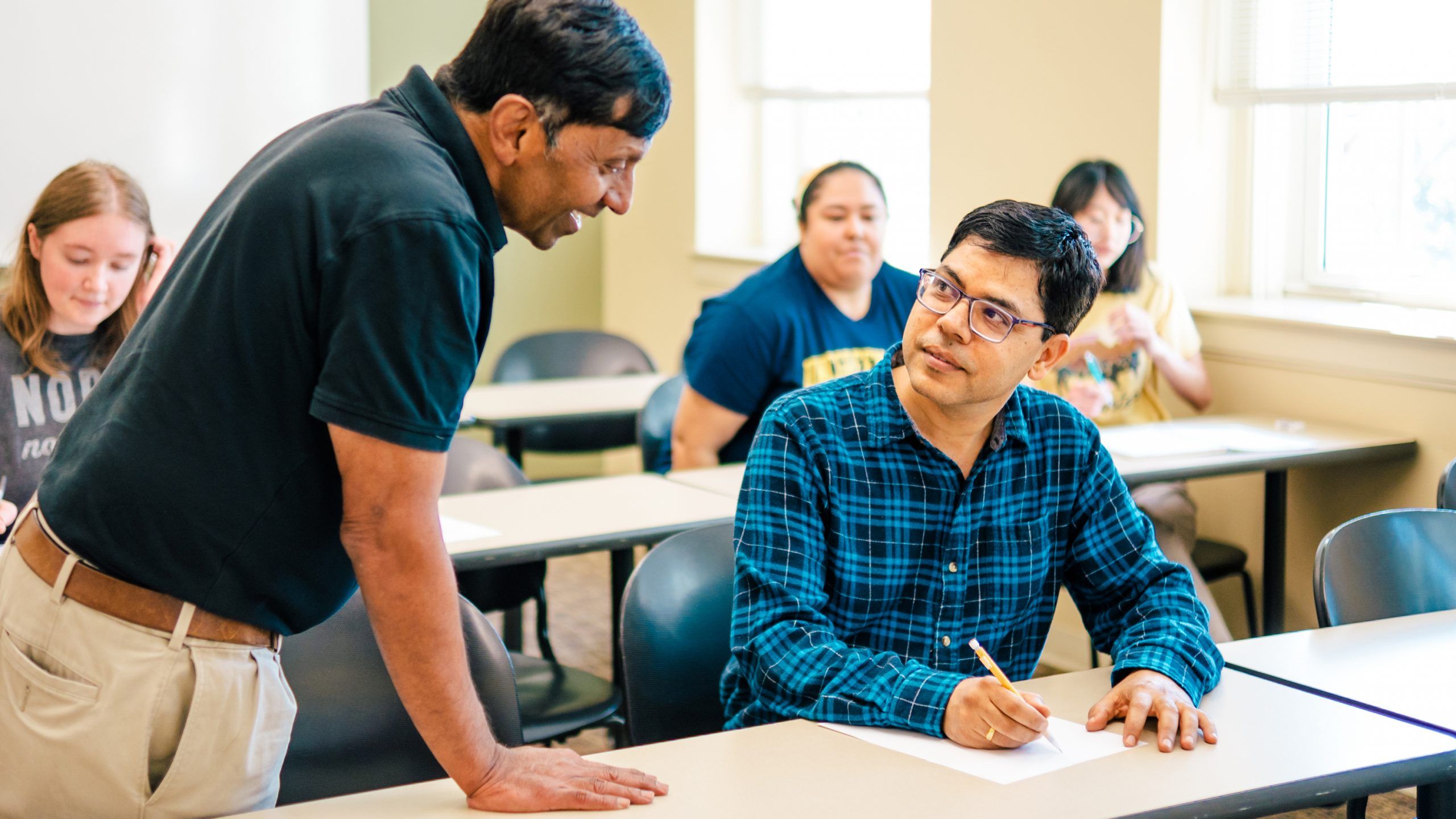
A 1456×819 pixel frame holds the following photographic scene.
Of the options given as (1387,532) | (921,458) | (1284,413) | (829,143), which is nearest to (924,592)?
(921,458)

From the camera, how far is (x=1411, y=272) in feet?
11.3

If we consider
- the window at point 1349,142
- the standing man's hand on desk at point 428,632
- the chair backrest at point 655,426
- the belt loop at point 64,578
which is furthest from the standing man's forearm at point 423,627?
the window at point 1349,142

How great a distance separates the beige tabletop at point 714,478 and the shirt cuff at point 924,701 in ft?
4.56

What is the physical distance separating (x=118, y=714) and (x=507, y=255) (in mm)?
5044

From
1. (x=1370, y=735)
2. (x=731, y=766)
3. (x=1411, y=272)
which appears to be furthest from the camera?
(x=1411, y=272)

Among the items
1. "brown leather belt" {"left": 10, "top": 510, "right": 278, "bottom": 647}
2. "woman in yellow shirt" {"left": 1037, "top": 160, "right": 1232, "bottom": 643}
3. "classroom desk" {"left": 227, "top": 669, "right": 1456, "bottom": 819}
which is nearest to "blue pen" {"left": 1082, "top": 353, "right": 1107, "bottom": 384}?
"woman in yellow shirt" {"left": 1037, "top": 160, "right": 1232, "bottom": 643}

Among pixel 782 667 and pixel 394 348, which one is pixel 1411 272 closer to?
pixel 782 667

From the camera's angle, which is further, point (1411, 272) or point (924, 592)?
point (1411, 272)

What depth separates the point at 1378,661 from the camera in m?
1.85

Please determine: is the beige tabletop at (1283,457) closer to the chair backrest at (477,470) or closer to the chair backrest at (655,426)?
the chair backrest at (655,426)

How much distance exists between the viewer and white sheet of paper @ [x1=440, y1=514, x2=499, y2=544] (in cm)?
254

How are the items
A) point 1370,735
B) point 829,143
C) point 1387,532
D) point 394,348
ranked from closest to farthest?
point 394,348 → point 1370,735 → point 1387,532 → point 829,143

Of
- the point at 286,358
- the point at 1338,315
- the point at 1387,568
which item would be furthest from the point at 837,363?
the point at 286,358

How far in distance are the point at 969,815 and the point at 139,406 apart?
2.78 feet
